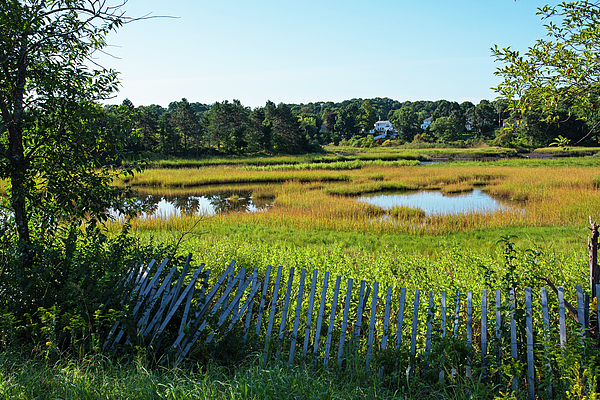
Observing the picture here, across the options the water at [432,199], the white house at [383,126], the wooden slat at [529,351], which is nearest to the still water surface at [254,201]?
the water at [432,199]

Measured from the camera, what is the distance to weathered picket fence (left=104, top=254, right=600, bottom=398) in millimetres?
3674

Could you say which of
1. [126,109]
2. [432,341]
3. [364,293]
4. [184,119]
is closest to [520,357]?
[432,341]

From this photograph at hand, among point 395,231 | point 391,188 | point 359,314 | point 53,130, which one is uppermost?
point 53,130

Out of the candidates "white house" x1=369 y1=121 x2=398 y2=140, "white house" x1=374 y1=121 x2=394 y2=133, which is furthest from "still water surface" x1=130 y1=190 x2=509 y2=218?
"white house" x1=374 y1=121 x2=394 y2=133

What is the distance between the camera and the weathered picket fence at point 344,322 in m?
3.67

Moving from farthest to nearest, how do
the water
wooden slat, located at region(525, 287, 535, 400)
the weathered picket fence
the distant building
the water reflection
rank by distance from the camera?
1. the distant building
2. the water reflection
3. the water
4. the weathered picket fence
5. wooden slat, located at region(525, 287, 535, 400)

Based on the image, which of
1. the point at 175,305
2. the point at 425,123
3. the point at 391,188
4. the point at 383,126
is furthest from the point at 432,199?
the point at 425,123

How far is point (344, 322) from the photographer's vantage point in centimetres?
411

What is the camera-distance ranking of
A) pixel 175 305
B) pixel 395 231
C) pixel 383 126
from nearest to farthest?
pixel 175 305 → pixel 395 231 → pixel 383 126

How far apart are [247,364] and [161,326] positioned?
44.6 inches

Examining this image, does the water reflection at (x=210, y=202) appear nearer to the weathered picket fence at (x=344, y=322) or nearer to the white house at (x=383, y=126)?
the weathered picket fence at (x=344, y=322)

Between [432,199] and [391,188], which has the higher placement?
[391,188]

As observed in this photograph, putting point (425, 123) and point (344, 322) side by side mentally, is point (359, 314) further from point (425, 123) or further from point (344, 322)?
point (425, 123)

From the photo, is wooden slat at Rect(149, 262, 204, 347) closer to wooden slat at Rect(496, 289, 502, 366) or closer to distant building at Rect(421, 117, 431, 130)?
wooden slat at Rect(496, 289, 502, 366)
